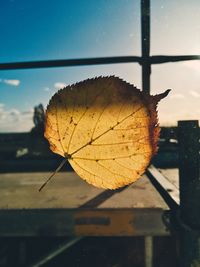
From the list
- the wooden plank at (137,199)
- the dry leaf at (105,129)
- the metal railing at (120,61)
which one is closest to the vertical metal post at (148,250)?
the wooden plank at (137,199)

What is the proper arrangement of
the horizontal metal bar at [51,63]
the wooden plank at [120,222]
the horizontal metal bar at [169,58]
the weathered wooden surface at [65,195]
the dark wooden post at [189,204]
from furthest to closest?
1. the weathered wooden surface at [65,195]
2. the wooden plank at [120,222]
3. the dark wooden post at [189,204]
4. the horizontal metal bar at [51,63]
5. the horizontal metal bar at [169,58]

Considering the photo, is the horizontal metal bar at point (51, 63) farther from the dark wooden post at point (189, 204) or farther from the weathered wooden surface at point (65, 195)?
the weathered wooden surface at point (65, 195)

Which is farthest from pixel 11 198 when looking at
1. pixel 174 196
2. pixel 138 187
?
pixel 174 196

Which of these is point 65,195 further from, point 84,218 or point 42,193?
point 84,218

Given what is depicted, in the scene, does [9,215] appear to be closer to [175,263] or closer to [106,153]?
[175,263]

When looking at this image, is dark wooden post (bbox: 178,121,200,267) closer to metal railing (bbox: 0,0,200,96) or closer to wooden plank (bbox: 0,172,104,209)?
wooden plank (bbox: 0,172,104,209)

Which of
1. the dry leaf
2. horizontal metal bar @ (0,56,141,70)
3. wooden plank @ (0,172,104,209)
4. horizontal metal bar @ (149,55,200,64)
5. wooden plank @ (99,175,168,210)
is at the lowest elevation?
wooden plank @ (0,172,104,209)

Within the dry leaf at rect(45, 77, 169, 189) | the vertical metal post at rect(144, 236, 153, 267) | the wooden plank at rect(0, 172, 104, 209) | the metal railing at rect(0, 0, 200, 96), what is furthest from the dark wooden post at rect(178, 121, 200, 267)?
the dry leaf at rect(45, 77, 169, 189)

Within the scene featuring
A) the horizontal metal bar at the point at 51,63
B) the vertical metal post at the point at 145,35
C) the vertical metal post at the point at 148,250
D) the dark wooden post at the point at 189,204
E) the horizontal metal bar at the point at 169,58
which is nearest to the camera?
the vertical metal post at the point at 145,35
